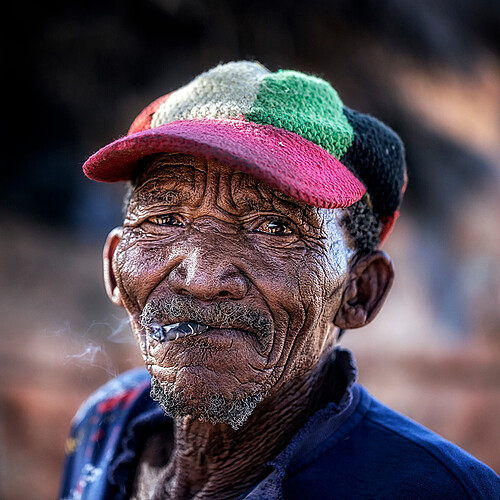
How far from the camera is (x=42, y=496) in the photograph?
480 cm

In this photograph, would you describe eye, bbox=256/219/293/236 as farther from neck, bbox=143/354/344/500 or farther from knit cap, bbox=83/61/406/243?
neck, bbox=143/354/344/500

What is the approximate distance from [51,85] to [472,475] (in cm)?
441

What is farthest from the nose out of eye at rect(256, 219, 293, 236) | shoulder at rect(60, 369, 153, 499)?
shoulder at rect(60, 369, 153, 499)

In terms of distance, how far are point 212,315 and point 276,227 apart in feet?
1.07

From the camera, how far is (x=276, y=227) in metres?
1.65

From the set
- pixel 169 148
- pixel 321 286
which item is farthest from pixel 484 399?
pixel 169 148

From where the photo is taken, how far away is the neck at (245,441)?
1.83 metres

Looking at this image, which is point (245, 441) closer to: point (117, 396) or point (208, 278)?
point (208, 278)

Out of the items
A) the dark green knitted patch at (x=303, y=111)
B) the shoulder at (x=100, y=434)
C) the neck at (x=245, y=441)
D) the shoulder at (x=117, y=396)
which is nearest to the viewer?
the dark green knitted patch at (x=303, y=111)

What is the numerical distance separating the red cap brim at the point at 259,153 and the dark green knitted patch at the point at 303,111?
42 millimetres

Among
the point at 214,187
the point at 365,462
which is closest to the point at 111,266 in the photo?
the point at 214,187

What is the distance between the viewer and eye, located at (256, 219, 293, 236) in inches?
64.6

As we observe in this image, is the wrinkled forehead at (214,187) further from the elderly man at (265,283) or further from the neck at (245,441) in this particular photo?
the neck at (245,441)

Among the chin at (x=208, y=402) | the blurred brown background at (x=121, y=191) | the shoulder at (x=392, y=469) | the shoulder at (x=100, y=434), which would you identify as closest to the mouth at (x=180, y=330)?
the chin at (x=208, y=402)
